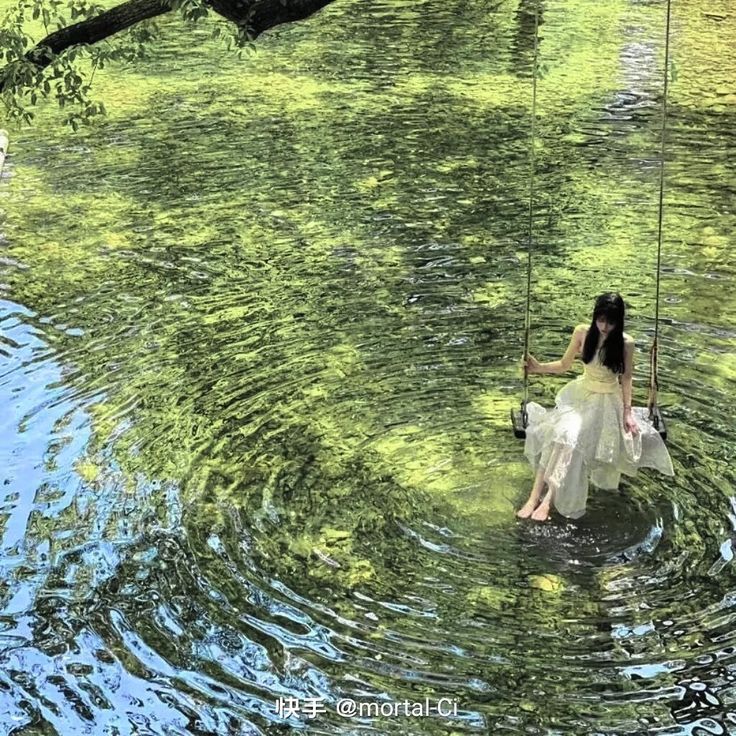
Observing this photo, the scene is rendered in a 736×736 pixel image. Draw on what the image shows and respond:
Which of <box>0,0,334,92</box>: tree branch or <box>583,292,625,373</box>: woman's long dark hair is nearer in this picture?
<box>583,292,625,373</box>: woman's long dark hair

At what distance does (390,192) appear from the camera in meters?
9.36

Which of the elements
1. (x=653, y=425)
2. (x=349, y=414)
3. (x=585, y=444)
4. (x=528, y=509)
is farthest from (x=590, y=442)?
(x=349, y=414)

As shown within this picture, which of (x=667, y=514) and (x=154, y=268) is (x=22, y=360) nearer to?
(x=154, y=268)

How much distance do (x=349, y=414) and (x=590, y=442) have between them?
4.93 ft

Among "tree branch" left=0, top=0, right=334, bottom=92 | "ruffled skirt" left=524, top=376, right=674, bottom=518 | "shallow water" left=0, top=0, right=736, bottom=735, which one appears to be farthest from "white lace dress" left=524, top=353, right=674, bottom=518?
"tree branch" left=0, top=0, right=334, bottom=92

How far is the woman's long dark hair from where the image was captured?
489 centimetres

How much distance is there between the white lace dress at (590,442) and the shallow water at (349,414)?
0.21 metres

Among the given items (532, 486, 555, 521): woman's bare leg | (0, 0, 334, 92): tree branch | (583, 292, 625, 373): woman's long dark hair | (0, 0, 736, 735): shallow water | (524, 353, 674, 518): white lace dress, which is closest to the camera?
(0, 0, 736, 735): shallow water

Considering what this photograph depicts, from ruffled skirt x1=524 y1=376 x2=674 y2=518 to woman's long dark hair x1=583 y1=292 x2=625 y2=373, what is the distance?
13cm

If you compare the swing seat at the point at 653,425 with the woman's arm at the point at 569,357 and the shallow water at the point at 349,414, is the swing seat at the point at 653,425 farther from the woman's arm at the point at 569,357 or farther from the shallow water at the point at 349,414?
the shallow water at the point at 349,414

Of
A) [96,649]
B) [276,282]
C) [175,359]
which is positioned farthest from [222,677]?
[276,282]

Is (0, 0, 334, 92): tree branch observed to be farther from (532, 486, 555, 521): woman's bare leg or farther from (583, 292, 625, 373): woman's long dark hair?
(532, 486, 555, 521): woman's bare leg

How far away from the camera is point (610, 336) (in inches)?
194

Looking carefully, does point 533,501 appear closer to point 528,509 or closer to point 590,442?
point 528,509
